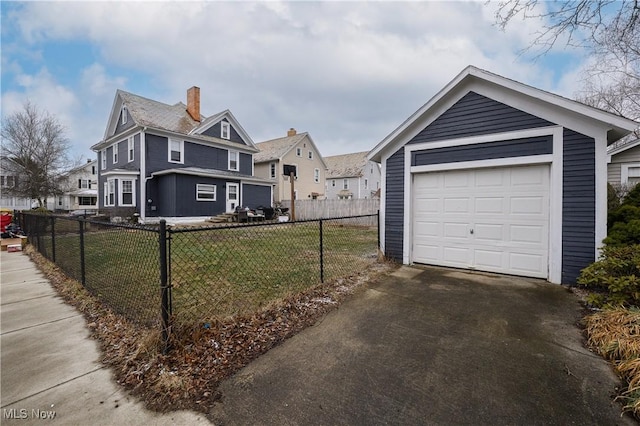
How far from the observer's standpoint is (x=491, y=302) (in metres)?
4.16

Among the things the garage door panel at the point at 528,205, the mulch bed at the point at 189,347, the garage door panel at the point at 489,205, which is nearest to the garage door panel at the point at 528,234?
the garage door panel at the point at 528,205

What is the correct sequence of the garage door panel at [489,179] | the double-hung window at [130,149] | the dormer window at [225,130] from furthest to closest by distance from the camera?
the dormer window at [225,130]
the double-hung window at [130,149]
the garage door panel at [489,179]

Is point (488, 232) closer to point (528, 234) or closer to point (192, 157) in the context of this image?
point (528, 234)

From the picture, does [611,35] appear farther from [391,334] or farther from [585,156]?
[391,334]

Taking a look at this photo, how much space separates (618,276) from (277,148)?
26.0 metres

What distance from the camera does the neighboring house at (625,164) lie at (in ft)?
30.7

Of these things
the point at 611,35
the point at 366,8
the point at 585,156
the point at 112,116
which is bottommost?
the point at 585,156

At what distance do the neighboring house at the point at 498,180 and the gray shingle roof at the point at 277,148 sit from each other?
66.5ft

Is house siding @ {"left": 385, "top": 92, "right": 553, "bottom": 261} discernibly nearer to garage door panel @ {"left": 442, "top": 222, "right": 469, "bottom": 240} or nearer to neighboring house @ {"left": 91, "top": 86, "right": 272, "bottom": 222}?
garage door panel @ {"left": 442, "top": 222, "right": 469, "bottom": 240}

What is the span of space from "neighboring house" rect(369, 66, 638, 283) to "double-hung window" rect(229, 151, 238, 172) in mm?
16298

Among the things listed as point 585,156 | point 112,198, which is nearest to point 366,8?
point 585,156

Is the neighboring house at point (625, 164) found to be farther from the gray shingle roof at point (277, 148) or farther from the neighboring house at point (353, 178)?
the neighboring house at point (353, 178)

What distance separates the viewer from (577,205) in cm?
484

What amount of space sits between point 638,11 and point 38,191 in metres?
33.1
